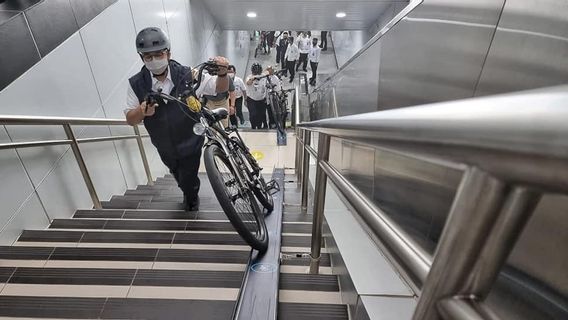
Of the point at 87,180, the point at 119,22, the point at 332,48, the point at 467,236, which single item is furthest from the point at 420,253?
the point at 332,48

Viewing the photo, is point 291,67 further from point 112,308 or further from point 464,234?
point 464,234

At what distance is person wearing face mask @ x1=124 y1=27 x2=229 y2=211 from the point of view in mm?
1957

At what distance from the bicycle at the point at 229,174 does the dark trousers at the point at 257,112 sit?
13.8 feet

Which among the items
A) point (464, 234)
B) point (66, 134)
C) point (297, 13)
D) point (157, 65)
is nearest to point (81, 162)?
point (66, 134)

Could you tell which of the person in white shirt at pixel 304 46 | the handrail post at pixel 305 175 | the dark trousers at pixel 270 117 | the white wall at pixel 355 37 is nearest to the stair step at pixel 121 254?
the handrail post at pixel 305 175

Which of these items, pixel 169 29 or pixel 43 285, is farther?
pixel 169 29

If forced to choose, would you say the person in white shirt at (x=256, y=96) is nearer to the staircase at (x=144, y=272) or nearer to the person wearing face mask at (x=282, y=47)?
the staircase at (x=144, y=272)

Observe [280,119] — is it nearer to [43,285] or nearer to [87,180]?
[87,180]

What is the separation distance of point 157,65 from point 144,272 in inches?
54.4

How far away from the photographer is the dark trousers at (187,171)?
7.71ft

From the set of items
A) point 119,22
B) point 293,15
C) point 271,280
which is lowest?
point 271,280

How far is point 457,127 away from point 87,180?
2911 millimetres

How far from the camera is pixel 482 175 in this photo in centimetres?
24

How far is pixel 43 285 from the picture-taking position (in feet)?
4.68
